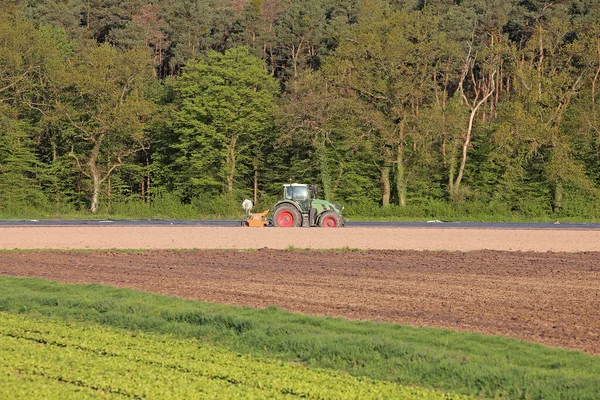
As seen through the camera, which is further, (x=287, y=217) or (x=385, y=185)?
(x=385, y=185)

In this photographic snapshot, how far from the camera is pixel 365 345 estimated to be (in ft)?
44.2

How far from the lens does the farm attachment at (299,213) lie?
42.2 metres

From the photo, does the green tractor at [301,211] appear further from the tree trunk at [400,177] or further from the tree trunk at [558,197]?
the tree trunk at [558,197]

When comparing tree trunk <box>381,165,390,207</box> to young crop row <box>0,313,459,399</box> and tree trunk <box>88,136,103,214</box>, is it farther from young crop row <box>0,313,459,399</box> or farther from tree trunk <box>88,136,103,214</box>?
young crop row <box>0,313,459,399</box>

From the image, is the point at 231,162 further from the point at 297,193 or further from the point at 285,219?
the point at 285,219

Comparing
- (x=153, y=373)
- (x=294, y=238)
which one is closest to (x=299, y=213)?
(x=294, y=238)

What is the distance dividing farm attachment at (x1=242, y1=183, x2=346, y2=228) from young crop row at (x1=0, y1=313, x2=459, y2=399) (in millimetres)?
27618

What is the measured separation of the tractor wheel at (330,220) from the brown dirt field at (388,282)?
424 inches

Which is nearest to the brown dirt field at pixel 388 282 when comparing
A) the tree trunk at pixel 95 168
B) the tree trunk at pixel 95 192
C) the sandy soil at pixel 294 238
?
the sandy soil at pixel 294 238

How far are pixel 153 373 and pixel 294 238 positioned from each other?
24.7m

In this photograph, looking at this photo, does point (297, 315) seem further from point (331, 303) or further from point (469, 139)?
point (469, 139)

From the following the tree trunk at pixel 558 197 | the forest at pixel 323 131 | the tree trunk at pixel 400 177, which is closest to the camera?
the tree trunk at pixel 558 197

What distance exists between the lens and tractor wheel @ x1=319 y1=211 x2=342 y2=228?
42.8 m

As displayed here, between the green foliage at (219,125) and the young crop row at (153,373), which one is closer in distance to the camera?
the young crop row at (153,373)
